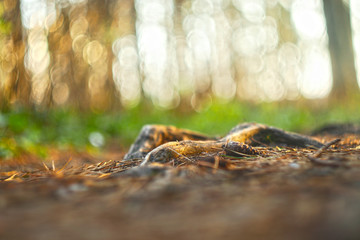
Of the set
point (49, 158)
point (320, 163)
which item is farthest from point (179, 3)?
point (320, 163)

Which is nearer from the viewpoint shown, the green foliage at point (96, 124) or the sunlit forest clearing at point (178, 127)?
the sunlit forest clearing at point (178, 127)

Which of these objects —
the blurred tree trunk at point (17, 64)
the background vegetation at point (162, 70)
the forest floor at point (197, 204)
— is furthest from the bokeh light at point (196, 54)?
the forest floor at point (197, 204)

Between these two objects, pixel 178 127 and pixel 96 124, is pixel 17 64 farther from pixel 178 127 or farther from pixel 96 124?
pixel 178 127

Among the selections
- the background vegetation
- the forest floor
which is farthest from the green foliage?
the forest floor

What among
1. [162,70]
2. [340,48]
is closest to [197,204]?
[340,48]

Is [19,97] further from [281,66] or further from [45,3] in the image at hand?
[281,66]

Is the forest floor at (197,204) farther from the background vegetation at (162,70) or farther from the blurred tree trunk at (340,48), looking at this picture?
the blurred tree trunk at (340,48)

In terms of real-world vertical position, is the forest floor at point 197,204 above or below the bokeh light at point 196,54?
below
